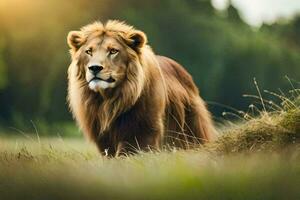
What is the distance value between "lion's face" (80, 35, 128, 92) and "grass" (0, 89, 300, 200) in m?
0.48

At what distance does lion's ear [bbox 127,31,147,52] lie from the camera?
19.4 ft

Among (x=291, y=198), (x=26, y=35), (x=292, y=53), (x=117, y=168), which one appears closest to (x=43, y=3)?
(x=26, y=35)

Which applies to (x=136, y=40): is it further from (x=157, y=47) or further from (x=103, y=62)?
(x=157, y=47)

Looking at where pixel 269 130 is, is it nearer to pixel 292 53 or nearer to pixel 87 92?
pixel 87 92

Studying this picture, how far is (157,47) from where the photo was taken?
6.79 meters

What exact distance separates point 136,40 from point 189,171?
120 centimetres

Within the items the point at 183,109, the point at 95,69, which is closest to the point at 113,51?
the point at 95,69

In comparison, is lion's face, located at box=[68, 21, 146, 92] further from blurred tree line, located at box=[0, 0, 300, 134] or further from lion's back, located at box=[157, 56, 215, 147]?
blurred tree line, located at box=[0, 0, 300, 134]

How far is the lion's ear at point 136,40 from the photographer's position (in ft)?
19.4

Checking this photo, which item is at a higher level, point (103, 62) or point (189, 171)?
point (103, 62)

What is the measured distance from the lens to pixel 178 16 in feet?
23.5

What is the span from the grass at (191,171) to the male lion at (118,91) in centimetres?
51

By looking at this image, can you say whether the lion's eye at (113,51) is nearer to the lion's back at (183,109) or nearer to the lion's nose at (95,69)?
the lion's nose at (95,69)

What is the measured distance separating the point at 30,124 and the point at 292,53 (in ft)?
5.36
